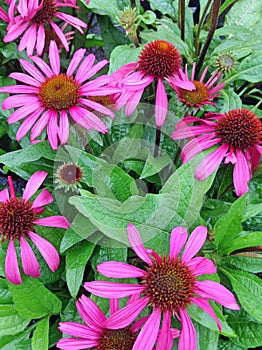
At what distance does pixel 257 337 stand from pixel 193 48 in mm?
710

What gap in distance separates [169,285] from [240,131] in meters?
0.29

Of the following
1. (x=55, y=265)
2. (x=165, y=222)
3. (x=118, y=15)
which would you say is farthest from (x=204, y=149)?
(x=118, y=15)

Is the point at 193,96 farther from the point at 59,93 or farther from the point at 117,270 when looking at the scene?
the point at 117,270

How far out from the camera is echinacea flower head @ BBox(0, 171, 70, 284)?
29.0 inches

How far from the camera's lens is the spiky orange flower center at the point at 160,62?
839 millimetres

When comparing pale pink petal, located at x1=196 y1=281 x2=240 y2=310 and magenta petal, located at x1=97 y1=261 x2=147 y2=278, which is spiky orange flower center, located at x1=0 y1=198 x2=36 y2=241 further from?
pale pink petal, located at x1=196 y1=281 x2=240 y2=310

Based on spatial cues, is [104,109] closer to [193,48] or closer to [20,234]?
[20,234]

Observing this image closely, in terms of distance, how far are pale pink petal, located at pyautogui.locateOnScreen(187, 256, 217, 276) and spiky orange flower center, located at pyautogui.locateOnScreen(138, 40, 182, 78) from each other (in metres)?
0.35

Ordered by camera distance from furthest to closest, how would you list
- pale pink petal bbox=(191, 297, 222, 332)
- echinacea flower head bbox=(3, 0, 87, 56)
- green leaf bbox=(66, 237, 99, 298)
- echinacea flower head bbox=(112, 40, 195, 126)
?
echinacea flower head bbox=(3, 0, 87, 56), echinacea flower head bbox=(112, 40, 195, 126), green leaf bbox=(66, 237, 99, 298), pale pink petal bbox=(191, 297, 222, 332)

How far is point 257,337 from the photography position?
80cm

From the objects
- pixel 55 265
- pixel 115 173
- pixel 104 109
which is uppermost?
pixel 104 109

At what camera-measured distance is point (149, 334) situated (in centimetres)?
61

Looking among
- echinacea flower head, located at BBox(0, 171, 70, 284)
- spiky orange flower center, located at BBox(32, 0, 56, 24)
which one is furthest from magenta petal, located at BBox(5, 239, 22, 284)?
spiky orange flower center, located at BBox(32, 0, 56, 24)

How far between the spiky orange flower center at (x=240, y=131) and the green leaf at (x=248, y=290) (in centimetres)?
21
